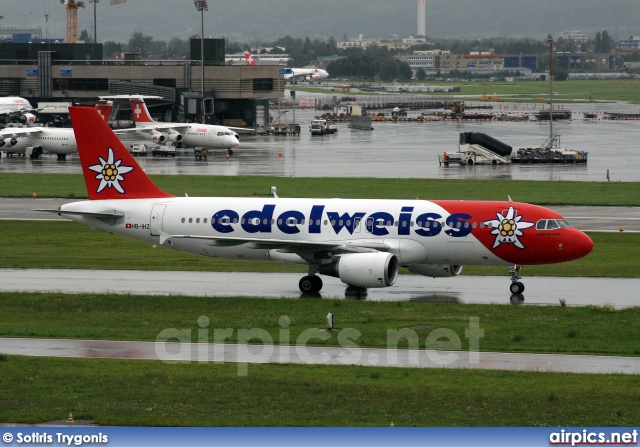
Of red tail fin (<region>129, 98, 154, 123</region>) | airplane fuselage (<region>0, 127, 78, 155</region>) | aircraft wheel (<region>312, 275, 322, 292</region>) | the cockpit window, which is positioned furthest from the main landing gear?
red tail fin (<region>129, 98, 154, 123</region>)

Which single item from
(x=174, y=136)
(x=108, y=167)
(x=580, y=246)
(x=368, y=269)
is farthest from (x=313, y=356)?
(x=174, y=136)

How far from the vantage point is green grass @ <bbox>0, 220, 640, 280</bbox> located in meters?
51.9

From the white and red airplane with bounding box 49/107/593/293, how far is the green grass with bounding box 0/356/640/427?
1480cm

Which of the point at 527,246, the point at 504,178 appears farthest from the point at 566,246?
the point at 504,178

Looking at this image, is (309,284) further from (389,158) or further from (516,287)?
(389,158)

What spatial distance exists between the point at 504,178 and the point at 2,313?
62.7m

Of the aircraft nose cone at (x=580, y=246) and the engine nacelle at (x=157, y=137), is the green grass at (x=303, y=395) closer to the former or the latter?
the aircraft nose cone at (x=580, y=246)

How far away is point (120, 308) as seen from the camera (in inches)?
1630

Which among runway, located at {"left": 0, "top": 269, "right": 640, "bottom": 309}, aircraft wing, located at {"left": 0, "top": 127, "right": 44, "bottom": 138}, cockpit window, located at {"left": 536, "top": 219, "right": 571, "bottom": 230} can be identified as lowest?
runway, located at {"left": 0, "top": 269, "right": 640, "bottom": 309}

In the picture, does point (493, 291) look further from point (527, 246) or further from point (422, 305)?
point (422, 305)

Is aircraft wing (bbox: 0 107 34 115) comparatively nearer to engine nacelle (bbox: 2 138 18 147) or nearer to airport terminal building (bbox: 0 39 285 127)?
airport terminal building (bbox: 0 39 285 127)

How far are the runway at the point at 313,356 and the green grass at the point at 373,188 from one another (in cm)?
4391

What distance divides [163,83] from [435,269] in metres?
127

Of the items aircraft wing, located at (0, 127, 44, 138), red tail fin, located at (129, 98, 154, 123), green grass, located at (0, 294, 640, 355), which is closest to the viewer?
green grass, located at (0, 294, 640, 355)
